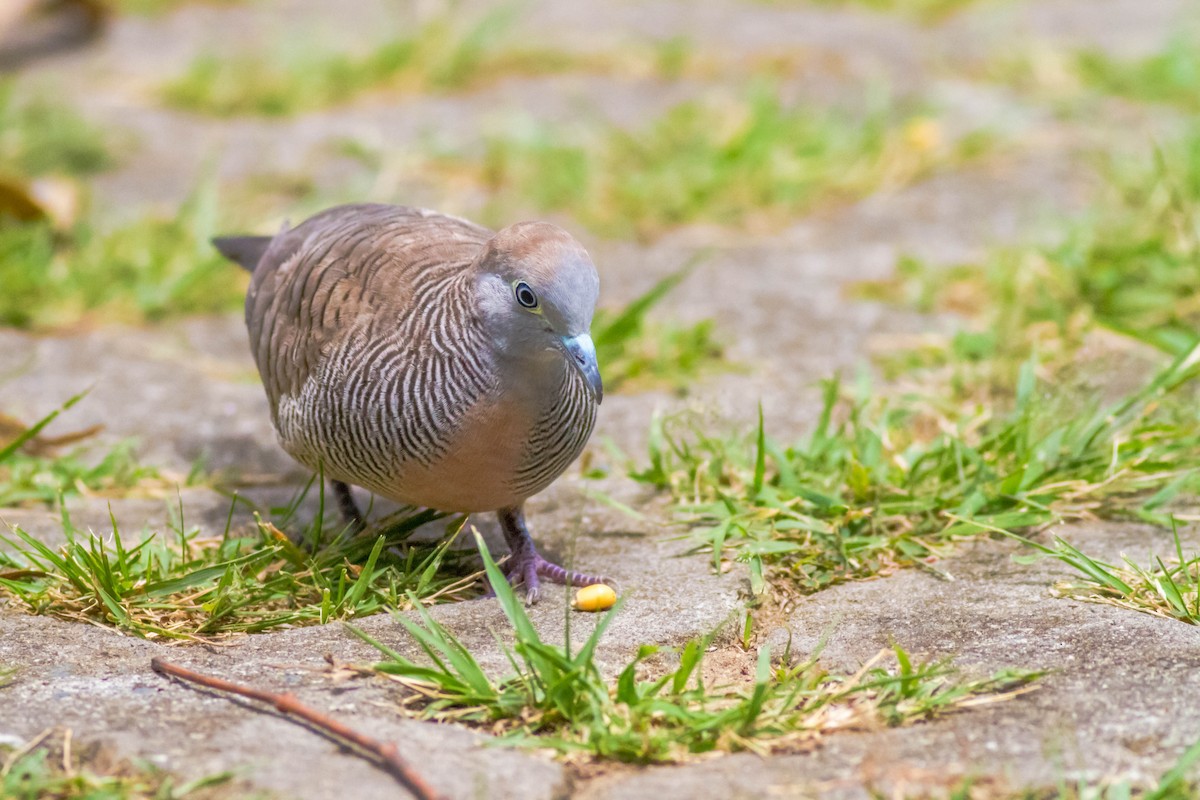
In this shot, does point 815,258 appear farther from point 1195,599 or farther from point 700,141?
point 1195,599

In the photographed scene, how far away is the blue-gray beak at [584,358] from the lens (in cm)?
302

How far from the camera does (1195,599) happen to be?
3.05m

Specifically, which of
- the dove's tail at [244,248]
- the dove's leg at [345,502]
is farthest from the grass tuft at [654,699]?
the dove's tail at [244,248]

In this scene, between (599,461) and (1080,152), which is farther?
(1080,152)

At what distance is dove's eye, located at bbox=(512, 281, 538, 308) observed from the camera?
3.08 m

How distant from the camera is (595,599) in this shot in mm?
3361

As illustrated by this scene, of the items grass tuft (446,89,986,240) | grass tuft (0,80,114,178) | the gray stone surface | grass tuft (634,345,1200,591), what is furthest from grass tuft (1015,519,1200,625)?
grass tuft (0,80,114,178)

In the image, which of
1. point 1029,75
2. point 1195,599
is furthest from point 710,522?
point 1029,75

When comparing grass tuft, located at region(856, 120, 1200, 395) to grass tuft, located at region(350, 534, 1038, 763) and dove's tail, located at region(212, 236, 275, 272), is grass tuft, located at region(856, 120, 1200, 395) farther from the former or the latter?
dove's tail, located at region(212, 236, 275, 272)

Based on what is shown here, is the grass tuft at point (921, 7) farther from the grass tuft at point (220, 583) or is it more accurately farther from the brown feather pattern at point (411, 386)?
the grass tuft at point (220, 583)

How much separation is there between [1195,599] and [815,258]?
10.1ft

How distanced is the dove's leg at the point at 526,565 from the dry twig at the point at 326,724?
943mm

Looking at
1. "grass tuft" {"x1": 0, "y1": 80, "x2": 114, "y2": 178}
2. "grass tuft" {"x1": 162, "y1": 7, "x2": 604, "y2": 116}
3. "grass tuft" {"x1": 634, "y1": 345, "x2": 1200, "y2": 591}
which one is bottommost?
"grass tuft" {"x1": 634, "y1": 345, "x2": 1200, "y2": 591}

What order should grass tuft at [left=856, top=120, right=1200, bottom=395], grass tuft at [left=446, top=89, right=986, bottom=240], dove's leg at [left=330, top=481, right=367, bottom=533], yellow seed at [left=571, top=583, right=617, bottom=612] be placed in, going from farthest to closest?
grass tuft at [left=446, top=89, right=986, bottom=240] < grass tuft at [left=856, top=120, right=1200, bottom=395] < dove's leg at [left=330, top=481, right=367, bottom=533] < yellow seed at [left=571, top=583, right=617, bottom=612]
